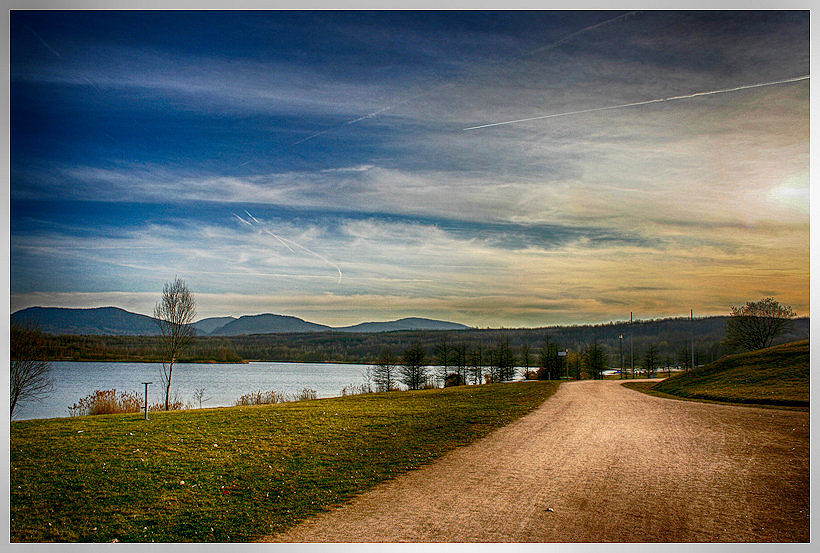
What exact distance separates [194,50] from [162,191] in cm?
225

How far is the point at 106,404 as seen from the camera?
464 inches

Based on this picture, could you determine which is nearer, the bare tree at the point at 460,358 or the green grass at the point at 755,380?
the green grass at the point at 755,380

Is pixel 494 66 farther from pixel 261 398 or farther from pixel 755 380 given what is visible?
pixel 755 380

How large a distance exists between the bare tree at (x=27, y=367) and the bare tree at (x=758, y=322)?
32.5 ft

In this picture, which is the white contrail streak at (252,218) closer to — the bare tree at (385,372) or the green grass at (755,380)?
the green grass at (755,380)

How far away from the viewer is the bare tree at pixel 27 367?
727 centimetres

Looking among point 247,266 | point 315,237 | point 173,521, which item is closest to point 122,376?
point 247,266

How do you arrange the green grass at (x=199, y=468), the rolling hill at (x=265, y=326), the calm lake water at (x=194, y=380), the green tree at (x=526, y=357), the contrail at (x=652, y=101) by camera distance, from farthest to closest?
the green tree at (x=526, y=357)
the rolling hill at (x=265, y=326)
the calm lake water at (x=194, y=380)
the contrail at (x=652, y=101)
the green grass at (x=199, y=468)

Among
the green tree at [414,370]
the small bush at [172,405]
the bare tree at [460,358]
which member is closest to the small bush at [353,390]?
the small bush at [172,405]

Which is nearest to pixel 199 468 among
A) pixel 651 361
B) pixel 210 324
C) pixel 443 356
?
pixel 210 324

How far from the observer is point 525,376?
33.1m

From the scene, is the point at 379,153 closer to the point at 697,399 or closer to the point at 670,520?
the point at 670,520

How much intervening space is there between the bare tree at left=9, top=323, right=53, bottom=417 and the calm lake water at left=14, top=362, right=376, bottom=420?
20 cm

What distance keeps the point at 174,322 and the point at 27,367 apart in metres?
5.18
